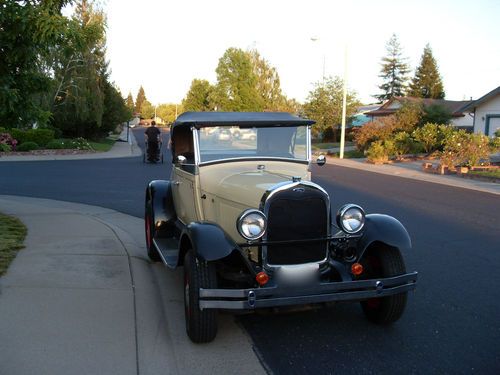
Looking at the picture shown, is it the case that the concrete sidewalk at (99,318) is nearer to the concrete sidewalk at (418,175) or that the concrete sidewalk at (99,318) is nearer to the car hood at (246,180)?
the car hood at (246,180)

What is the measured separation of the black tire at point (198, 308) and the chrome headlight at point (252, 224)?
0.40m

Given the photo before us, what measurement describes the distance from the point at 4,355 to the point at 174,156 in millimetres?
3270

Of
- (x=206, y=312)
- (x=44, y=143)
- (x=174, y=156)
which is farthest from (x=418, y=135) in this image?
(x=206, y=312)

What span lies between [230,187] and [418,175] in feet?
57.4

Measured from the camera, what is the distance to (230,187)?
16.4 feet

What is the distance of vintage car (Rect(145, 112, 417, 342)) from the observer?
4207 mm

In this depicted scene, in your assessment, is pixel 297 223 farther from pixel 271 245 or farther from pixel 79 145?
pixel 79 145

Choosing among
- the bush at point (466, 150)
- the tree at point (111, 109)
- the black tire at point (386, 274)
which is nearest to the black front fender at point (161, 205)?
the black tire at point (386, 274)

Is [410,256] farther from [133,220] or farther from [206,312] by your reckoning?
[133,220]

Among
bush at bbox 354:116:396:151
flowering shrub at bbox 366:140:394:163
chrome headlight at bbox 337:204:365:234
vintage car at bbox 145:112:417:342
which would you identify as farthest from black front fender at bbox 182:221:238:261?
bush at bbox 354:116:396:151

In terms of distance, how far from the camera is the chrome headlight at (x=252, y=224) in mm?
4293

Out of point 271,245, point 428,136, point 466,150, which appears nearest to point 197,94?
point 428,136

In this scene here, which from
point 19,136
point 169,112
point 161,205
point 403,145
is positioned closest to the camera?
point 161,205

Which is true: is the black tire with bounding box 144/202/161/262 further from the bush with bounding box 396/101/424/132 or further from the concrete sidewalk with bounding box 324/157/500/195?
the bush with bounding box 396/101/424/132
